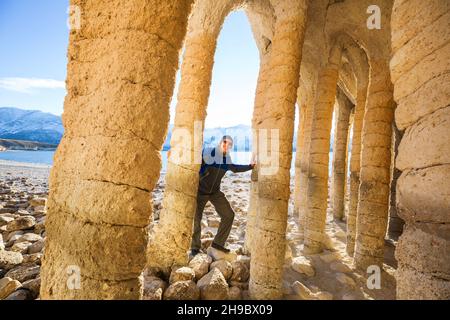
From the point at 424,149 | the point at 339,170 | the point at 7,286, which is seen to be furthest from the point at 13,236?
the point at 339,170

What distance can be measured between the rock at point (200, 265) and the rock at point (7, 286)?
2.52m

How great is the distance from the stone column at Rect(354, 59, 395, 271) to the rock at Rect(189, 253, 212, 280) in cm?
417

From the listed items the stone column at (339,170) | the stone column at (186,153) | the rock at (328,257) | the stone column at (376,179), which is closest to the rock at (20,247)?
the stone column at (186,153)

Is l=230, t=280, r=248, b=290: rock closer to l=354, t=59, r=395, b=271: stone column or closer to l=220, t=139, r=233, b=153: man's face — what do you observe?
l=220, t=139, r=233, b=153: man's face

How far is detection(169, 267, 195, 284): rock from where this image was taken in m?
A: 3.71

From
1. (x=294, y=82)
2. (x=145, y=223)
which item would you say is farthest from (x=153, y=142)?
(x=294, y=82)

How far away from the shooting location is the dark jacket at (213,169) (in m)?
5.04

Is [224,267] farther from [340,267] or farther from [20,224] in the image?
[20,224]

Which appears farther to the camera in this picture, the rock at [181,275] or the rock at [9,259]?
the rock at [181,275]

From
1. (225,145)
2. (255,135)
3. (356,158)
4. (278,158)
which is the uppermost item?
(255,135)

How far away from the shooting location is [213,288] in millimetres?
3443

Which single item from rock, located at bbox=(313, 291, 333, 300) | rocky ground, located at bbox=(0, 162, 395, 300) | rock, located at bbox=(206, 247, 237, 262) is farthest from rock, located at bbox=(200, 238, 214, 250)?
rock, located at bbox=(313, 291, 333, 300)

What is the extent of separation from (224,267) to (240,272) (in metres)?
0.41

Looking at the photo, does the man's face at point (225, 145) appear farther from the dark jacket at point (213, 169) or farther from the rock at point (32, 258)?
the rock at point (32, 258)
